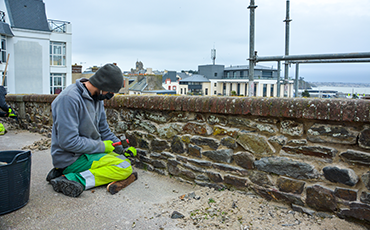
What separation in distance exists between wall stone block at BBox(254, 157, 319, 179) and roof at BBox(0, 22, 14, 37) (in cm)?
2780

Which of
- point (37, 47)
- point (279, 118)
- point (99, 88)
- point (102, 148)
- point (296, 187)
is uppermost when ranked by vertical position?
point (37, 47)

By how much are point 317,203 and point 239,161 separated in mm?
941

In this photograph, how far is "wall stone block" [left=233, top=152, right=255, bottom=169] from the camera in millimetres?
3291

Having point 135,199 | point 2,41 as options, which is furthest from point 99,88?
point 2,41

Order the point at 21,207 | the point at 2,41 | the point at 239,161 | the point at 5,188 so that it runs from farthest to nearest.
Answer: the point at 2,41, the point at 239,161, the point at 21,207, the point at 5,188

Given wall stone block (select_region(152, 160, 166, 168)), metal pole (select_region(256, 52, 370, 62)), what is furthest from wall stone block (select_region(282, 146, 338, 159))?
wall stone block (select_region(152, 160, 166, 168))

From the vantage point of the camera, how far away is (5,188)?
2.74m

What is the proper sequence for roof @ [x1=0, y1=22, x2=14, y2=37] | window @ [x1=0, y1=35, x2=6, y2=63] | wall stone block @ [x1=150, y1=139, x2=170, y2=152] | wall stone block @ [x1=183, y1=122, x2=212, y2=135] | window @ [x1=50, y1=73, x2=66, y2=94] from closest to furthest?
A: wall stone block @ [x1=183, y1=122, x2=212, y2=135] < wall stone block @ [x1=150, y1=139, x2=170, y2=152] < roof @ [x1=0, y1=22, x2=14, y2=37] < window @ [x1=0, y1=35, x2=6, y2=63] < window @ [x1=50, y1=73, x2=66, y2=94]

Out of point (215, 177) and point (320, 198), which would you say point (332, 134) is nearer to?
point (320, 198)

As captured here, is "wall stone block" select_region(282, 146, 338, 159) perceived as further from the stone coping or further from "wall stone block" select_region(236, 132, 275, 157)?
the stone coping

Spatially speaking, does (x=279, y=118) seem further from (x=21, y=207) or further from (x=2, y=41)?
(x=2, y=41)

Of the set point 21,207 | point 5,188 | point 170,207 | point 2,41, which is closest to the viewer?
point 5,188

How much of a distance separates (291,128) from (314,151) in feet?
1.08

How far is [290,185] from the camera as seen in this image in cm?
304
